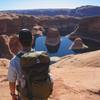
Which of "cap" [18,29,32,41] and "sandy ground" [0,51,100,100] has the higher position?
"cap" [18,29,32,41]

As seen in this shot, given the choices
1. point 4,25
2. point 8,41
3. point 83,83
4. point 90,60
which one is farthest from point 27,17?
point 83,83

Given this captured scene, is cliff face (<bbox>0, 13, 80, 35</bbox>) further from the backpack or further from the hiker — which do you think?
the backpack

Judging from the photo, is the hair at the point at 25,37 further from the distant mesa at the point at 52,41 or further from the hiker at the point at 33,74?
the distant mesa at the point at 52,41

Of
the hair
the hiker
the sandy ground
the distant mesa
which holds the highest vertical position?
the hair

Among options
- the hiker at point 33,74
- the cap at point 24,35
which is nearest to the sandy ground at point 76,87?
the hiker at point 33,74

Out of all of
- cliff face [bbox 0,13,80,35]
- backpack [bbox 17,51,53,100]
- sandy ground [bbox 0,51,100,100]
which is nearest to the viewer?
backpack [bbox 17,51,53,100]

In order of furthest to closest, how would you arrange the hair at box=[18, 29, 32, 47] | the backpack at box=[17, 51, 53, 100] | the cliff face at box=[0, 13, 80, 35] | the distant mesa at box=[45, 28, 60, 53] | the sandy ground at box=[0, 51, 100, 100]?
the cliff face at box=[0, 13, 80, 35], the distant mesa at box=[45, 28, 60, 53], the sandy ground at box=[0, 51, 100, 100], the hair at box=[18, 29, 32, 47], the backpack at box=[17, 51, 53, 100]

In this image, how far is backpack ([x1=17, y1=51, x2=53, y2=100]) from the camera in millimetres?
4023

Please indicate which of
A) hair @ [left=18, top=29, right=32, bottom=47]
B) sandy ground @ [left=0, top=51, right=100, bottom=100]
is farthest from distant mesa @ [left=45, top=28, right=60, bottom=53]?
hair @ [left=18, top=29, right=32, bottom=47]

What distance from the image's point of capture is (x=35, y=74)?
13.3ft

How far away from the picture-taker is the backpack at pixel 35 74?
13.2 feet

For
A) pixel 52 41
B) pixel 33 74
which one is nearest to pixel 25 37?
pixel 33 74

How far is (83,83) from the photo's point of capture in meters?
9.36

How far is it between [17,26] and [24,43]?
3077 inches
